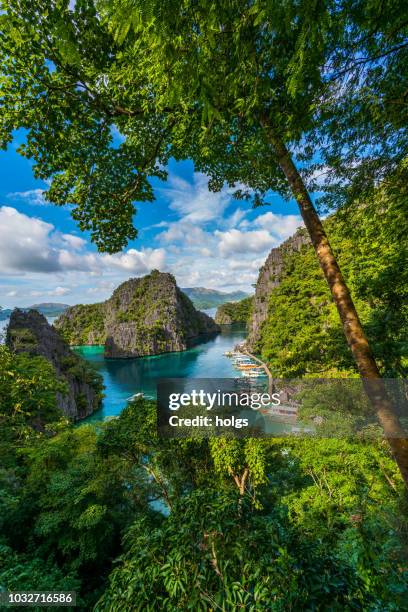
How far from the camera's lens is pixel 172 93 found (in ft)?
4.88

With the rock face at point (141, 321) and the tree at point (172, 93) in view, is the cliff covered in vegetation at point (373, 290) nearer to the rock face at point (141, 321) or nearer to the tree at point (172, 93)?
the tree at point (172, 93)

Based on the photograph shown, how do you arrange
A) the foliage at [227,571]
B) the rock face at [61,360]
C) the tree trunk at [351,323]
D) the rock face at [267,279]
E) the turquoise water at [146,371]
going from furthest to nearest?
the rock face at [267,279], the turquoise water at [146,371], the rock face at [61,360], the tree trunk at [351,323], the foliage at [227,571]

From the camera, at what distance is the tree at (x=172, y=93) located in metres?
1.45

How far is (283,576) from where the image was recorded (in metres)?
1.39

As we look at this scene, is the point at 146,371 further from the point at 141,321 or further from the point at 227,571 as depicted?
the point at 227,571

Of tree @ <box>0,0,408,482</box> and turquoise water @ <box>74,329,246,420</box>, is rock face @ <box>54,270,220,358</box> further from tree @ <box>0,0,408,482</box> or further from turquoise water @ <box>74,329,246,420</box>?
tree @ <box>0,0,408,482</box>

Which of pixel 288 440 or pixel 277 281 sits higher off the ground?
pixel 277 281

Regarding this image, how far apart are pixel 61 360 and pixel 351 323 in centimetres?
2882

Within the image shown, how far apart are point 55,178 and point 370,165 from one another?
3.57 metres

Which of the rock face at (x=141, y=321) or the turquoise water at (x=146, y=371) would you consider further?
the rock face at (x=141, y=321)

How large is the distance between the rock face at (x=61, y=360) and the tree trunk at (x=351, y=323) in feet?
72.9

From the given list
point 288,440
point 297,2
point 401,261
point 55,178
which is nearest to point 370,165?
point 297,2

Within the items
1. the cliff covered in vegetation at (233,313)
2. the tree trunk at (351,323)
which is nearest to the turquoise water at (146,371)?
the tree trunk at (351,323)

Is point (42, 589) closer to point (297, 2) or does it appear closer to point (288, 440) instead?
point (297, 2)
